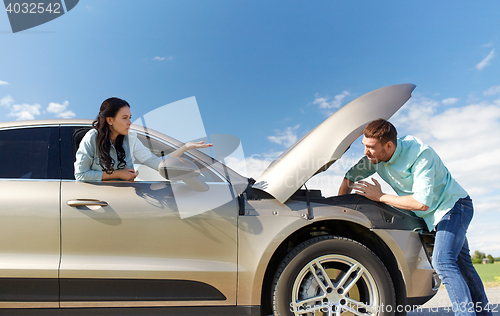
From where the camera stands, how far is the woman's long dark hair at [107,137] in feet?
7.64

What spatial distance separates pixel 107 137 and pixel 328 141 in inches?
66.6

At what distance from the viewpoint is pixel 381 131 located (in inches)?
88.9

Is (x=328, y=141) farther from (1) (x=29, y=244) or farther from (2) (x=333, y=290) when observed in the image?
(1) (x=29, y=244)

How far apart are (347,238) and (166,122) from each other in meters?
1.65

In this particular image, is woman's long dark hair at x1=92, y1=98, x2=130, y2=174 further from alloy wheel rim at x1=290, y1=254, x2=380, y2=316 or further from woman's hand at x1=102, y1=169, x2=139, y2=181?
alloy wheel rim at x1=290, y1=254, x2=380, y2=316

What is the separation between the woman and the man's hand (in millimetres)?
1231

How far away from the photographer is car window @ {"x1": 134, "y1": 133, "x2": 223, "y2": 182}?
96.7 inches

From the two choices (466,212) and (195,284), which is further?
(466,212)

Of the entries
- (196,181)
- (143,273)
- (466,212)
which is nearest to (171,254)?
(143,273)


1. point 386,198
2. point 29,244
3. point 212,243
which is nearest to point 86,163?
point 29,244

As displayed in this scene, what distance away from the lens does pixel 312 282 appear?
2.31 metres

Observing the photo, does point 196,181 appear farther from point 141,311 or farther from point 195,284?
point 141,311

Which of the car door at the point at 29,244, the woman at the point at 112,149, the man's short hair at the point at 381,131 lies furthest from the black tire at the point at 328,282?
the car door at the point at 29,244

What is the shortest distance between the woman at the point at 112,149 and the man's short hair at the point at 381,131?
123cm
